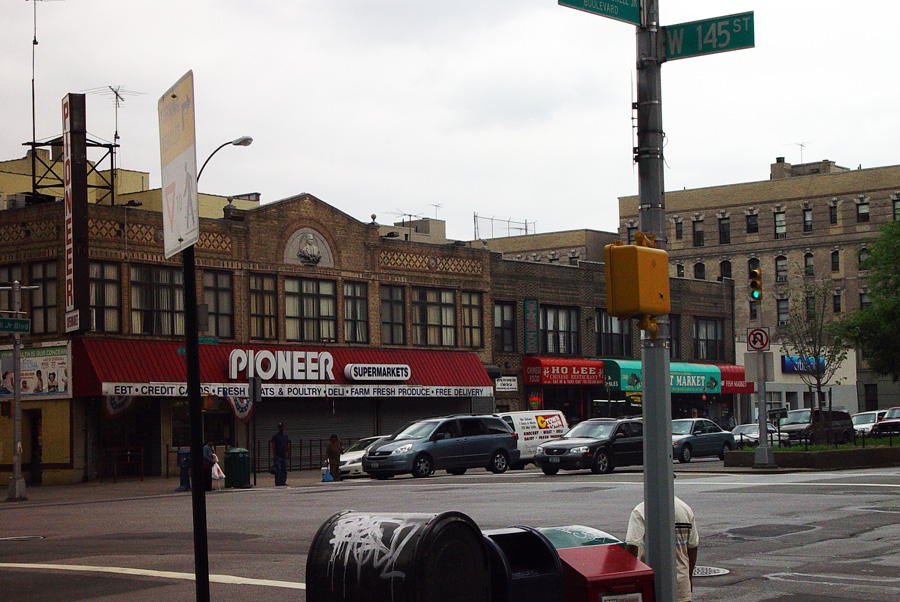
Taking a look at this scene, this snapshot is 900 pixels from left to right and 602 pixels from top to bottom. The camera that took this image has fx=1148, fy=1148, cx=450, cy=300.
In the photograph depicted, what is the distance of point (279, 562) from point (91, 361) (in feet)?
80.6

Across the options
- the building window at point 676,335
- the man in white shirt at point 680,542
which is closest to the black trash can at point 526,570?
the man in white shirt at point 680,542

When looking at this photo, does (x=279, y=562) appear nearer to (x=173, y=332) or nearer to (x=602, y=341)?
(x=173, y=332)

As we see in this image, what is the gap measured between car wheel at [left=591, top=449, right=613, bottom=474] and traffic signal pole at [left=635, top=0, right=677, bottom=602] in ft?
77.1

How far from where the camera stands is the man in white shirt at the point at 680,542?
8.03 m

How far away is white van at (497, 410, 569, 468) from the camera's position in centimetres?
3822

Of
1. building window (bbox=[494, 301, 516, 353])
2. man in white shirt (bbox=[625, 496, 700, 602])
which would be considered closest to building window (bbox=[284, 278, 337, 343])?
building window (bbox=[494, 301, 516, 353])

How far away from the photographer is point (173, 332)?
40.3 metres

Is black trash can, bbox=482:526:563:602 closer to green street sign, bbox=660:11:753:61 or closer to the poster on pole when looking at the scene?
the poster on pole

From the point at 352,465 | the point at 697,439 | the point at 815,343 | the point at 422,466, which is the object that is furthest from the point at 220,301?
the point at 815,343

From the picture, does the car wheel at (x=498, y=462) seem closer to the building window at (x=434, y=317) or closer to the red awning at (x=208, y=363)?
the red awning at (x=208, y=363)

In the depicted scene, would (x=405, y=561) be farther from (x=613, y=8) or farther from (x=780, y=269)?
(x=780, y=269)

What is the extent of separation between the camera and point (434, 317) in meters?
49.2

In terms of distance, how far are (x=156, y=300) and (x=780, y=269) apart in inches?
2093

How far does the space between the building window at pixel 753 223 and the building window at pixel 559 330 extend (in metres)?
30.7
